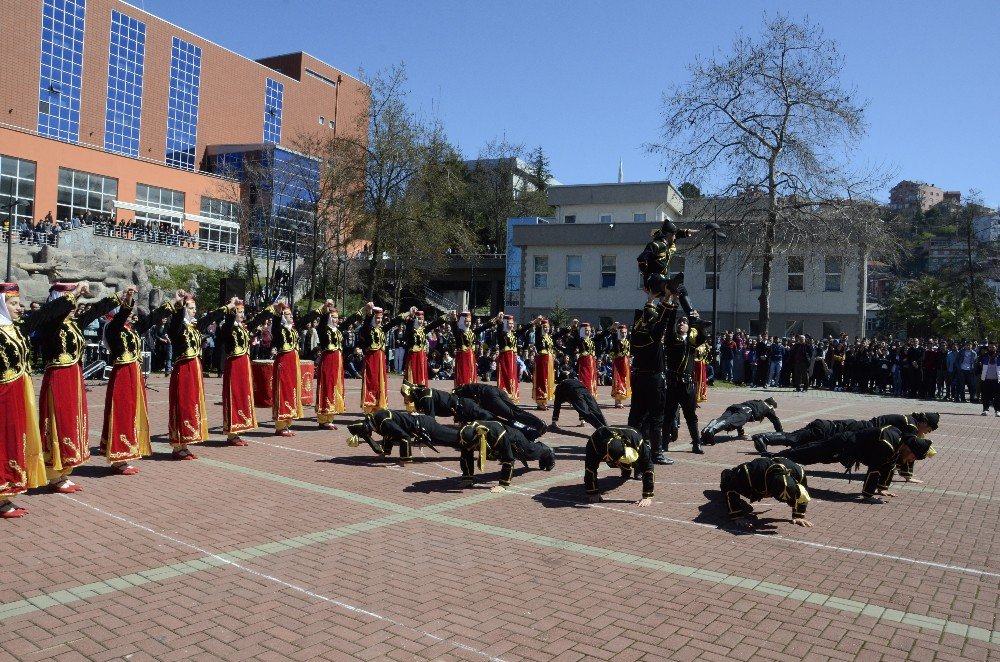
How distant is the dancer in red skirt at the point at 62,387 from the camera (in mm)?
7602

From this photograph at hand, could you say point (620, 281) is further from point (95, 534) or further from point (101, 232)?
point (95, 534)

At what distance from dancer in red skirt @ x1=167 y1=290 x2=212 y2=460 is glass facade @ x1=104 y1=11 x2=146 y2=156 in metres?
48.7

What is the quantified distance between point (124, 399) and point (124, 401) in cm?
2

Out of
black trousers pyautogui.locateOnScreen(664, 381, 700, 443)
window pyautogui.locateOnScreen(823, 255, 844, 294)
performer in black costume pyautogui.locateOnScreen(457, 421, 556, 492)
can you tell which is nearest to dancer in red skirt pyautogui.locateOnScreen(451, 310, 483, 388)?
black trousers pyautogui.locateOnScreen(664, 381, 700, 443)

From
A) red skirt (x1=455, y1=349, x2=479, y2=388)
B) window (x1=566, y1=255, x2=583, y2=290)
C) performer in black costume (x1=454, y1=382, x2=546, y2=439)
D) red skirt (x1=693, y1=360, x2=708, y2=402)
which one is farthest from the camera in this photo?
window (x1=566, y1=255, x2=583, y2=290)

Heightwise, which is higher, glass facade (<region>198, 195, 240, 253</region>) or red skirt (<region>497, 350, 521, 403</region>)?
glass facade (<region>198, 195, 240, 253</region>)

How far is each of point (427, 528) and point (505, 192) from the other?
5955 centimetres

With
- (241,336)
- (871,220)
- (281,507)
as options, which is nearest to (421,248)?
(871,220)

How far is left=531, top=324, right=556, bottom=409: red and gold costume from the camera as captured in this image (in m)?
16.5

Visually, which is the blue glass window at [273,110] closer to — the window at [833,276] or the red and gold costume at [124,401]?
the window at [833,276]

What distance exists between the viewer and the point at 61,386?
25.5 ft

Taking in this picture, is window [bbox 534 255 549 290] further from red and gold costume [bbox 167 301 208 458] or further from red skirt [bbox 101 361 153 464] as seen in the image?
red skirt [bbox 101 361 153 464]

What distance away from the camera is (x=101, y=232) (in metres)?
40.9

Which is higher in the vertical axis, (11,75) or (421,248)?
(11,75)
